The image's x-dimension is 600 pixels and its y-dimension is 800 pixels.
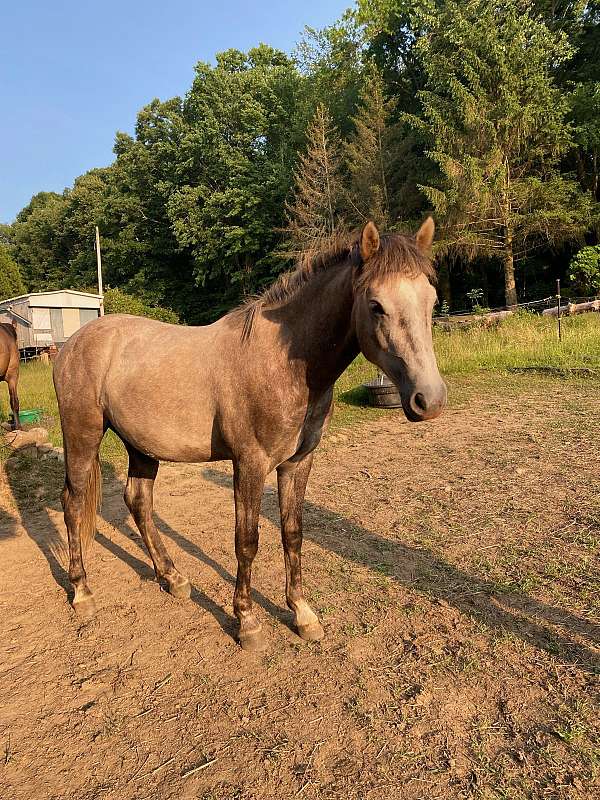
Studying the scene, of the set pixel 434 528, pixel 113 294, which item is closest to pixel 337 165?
pixel 113 294

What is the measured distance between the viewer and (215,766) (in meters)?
2.02

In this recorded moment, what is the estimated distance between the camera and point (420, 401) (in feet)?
6.72

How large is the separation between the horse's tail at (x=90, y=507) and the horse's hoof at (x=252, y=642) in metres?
1.53

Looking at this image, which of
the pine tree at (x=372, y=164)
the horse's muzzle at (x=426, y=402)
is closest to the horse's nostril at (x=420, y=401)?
the horse's muzzle at (x=426, y=402)

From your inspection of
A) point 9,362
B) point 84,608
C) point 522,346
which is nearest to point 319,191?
point 522,346

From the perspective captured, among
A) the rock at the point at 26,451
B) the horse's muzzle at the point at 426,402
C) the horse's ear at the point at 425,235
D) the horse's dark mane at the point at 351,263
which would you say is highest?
the horse's ear at the point at 425,235

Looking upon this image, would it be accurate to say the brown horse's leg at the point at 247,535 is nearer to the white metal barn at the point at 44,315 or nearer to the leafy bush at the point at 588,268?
the leafy bush at the point at 588,268

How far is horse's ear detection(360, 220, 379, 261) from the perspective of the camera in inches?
86.0

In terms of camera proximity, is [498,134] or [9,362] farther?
[498,134]

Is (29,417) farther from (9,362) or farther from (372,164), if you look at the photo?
(372,164)

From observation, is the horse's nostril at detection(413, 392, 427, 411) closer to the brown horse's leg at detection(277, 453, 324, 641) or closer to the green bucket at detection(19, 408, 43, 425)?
the brown horse's leg at detection(277, 453, 324, 641)

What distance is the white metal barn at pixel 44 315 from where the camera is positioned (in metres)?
23.3

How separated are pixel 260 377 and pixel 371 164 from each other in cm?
2304

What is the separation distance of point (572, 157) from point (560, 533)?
26155 millimetres
